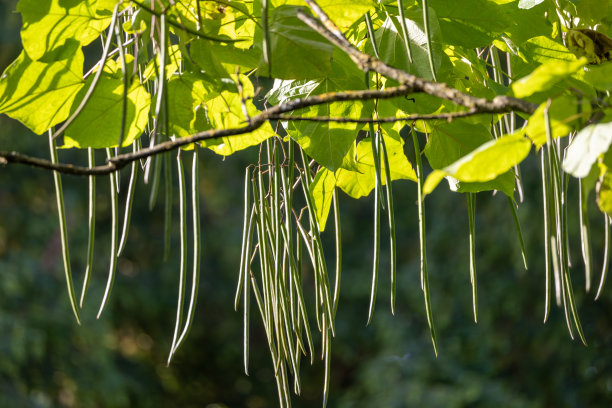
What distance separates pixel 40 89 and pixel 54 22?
1.4 inches

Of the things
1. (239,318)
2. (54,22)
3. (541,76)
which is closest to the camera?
(541,76)

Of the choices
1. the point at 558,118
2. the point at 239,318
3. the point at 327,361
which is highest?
the point at 558,118

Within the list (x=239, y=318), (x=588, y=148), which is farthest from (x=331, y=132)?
(x=239, y=318)

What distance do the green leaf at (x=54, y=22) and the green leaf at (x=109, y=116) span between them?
0.09 ft

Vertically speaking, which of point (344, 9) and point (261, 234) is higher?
point (344, 9)

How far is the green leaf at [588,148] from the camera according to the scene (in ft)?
0.72

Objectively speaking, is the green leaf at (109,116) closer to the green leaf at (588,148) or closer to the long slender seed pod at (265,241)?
the long slender seed pod at (265,241)

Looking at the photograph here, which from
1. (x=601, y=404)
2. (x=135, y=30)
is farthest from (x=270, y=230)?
(x=601, y=404)

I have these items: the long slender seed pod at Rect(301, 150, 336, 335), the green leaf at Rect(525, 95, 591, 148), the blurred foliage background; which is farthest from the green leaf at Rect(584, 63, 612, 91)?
the blurred foliage background

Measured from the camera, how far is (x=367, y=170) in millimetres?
394

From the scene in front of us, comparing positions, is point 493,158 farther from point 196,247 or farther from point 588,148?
point 196,247

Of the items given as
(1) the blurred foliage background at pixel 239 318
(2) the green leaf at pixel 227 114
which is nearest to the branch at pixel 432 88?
(2) the green leaf at pixel 227 114

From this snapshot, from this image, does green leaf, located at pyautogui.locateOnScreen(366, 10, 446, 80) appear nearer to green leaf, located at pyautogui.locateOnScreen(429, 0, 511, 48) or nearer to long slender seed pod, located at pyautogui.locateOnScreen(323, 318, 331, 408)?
green leaf, located at pyautogui.locateOnScreen(429, 0, 511, 48)

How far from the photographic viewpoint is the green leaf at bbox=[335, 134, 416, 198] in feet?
1.27
